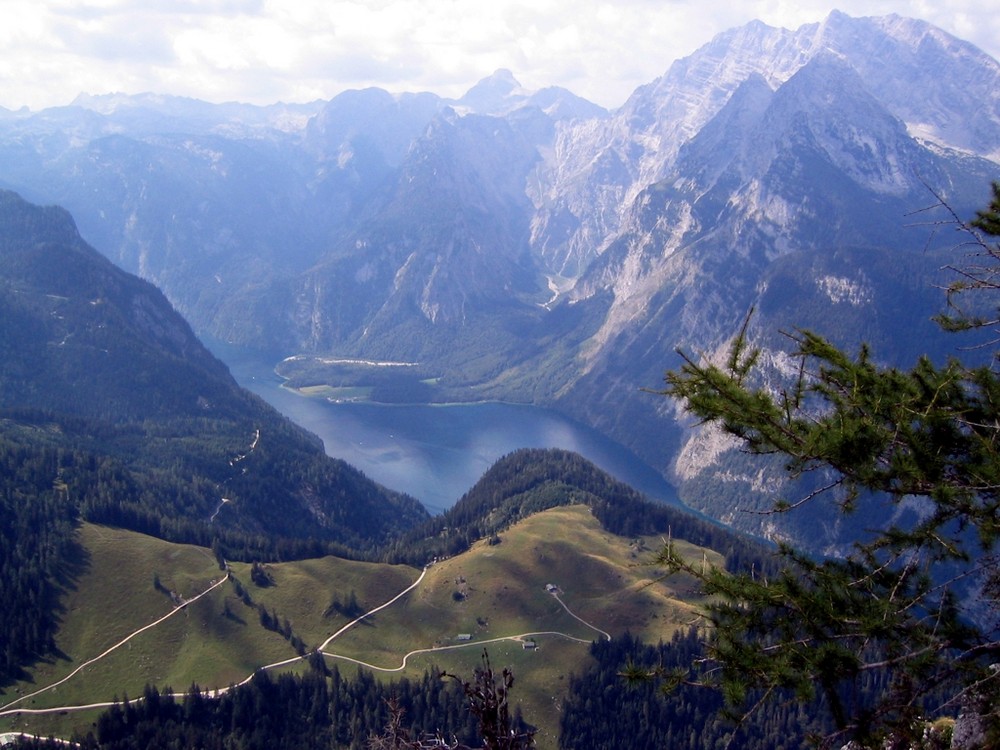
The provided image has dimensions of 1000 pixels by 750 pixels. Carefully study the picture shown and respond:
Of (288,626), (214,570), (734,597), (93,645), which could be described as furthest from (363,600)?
(734,597)

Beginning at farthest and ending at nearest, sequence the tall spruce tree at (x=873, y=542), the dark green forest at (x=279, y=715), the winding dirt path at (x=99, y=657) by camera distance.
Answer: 1. the winding dirt path at (x=99, y=657)
2. the dark green forest at (x=279, y=715)
3. the tall spruce tree at (x=873, y=542)

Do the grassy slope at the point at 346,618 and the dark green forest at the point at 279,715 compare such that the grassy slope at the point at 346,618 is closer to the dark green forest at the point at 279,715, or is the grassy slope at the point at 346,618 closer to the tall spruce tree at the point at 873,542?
the dark green forest at the point at 279,715

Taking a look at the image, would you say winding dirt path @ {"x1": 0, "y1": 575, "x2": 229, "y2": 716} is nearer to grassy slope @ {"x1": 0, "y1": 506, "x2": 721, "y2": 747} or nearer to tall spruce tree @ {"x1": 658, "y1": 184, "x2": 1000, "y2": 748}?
grassy slope @ {"x1": 0, "y1": 506, "x2": 721, "y2": 747}

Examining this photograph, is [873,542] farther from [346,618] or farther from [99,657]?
[346,618]

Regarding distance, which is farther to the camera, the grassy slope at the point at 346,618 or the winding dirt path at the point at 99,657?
the grassy slope at the point at 346,618

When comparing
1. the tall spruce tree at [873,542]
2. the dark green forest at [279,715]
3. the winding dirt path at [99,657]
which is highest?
the tall spruce tree at [873,542]

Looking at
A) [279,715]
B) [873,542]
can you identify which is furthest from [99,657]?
[873,542]

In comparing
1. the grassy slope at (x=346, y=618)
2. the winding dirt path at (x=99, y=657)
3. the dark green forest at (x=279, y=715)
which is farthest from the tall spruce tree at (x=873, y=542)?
the winding dirt path at (x=99, y=657)

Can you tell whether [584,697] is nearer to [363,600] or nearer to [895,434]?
[363,600]
